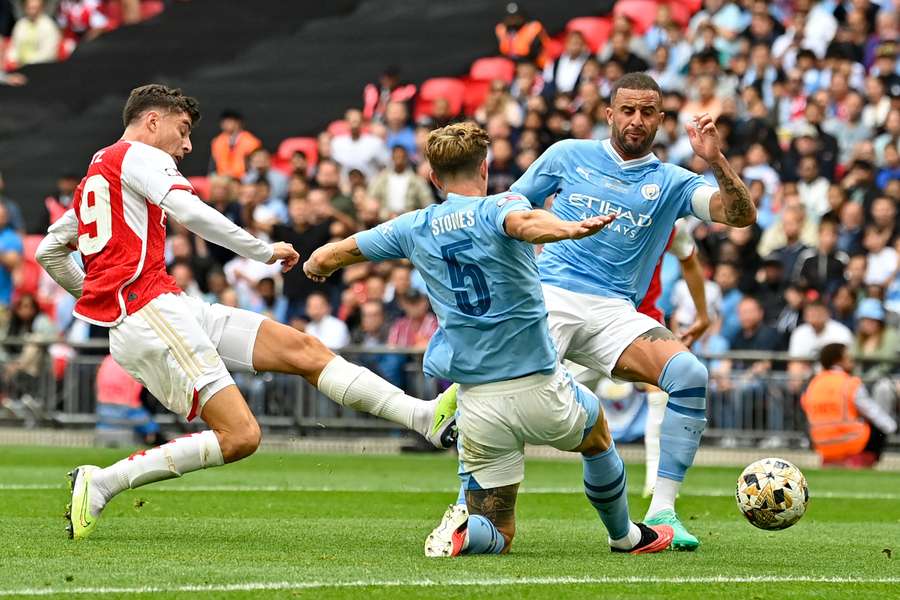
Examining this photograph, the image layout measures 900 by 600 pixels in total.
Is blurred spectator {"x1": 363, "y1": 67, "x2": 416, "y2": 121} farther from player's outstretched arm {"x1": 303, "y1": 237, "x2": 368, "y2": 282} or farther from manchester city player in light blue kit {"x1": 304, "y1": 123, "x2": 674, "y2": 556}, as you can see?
manchester city player in light blue kit {"x1": 304, "y1": 123, "x2": 674, "y2": 556}

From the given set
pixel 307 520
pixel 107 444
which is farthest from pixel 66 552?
pixel 107 444

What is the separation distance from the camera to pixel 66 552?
26.2ft

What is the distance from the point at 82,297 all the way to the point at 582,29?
16.8 meters

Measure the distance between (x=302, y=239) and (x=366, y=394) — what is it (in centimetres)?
1225

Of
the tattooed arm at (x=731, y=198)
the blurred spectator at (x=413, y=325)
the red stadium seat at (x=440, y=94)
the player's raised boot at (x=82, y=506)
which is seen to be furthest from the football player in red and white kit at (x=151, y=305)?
the red stadium seat at (x=440, y=94)

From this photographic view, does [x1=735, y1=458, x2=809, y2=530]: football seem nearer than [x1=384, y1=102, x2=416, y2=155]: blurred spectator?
Yes

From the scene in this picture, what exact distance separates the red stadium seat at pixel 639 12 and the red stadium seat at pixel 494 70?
1.72 meters

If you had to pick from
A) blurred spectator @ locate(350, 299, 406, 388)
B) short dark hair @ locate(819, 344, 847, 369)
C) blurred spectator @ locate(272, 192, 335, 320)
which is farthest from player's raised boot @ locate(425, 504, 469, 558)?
blurred spectator @ locate(272, 192, 335, 320)

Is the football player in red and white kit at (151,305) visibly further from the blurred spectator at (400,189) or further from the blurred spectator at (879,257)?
the blurred spectator at (400,189)

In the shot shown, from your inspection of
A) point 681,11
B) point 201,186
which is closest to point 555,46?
point 681,11

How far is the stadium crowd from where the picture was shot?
19.0m

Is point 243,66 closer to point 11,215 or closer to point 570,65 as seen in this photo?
point 11,215

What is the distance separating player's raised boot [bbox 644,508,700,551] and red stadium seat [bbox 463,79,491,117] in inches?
640

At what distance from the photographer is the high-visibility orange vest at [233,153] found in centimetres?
2416
